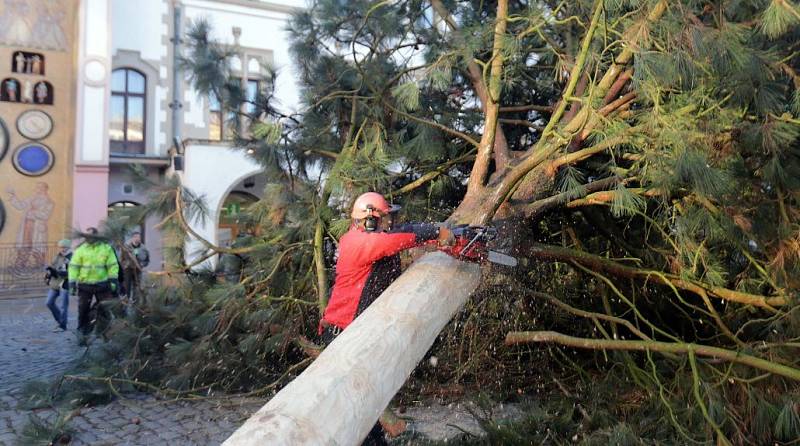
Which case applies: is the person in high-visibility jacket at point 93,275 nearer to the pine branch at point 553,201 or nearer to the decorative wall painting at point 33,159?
the pine branch at point 553,201

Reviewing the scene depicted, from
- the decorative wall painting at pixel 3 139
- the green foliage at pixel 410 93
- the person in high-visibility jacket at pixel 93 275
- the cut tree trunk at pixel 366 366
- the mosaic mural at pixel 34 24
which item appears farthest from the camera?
the mosaic mural at pixel 34 24

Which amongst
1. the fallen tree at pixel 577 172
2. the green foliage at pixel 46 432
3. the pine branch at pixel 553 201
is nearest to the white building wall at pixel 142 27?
the fallen tree at pixel 577 172

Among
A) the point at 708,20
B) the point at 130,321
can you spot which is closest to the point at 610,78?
the point at 708,20

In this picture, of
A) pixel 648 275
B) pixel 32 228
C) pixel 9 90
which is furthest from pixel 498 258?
pixel 9 90

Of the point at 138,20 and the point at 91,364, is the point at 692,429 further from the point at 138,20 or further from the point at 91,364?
the point at 138,20

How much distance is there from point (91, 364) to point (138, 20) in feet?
39.5

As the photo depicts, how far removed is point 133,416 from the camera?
4762 millimetres

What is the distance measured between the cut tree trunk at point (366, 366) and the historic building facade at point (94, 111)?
11124 mm

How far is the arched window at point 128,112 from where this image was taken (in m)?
15.7

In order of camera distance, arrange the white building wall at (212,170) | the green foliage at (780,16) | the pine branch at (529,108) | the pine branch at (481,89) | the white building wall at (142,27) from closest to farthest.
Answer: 1. the green foliage at (780,16)
2. the pine branch at (481,89)
3. the pine branch at (529,108)
4. the white building wall at (212,170)
5. the white building wall at (142,27)

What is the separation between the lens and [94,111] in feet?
48.1

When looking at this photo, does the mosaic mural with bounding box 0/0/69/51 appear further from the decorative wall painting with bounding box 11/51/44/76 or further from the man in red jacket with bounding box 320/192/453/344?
the man in red jacket with bounding box 320/192/453/344

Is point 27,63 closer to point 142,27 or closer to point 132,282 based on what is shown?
point 142,27

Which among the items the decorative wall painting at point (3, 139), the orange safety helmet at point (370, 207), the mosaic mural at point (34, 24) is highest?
the mosaic mural at point (34, 24)
